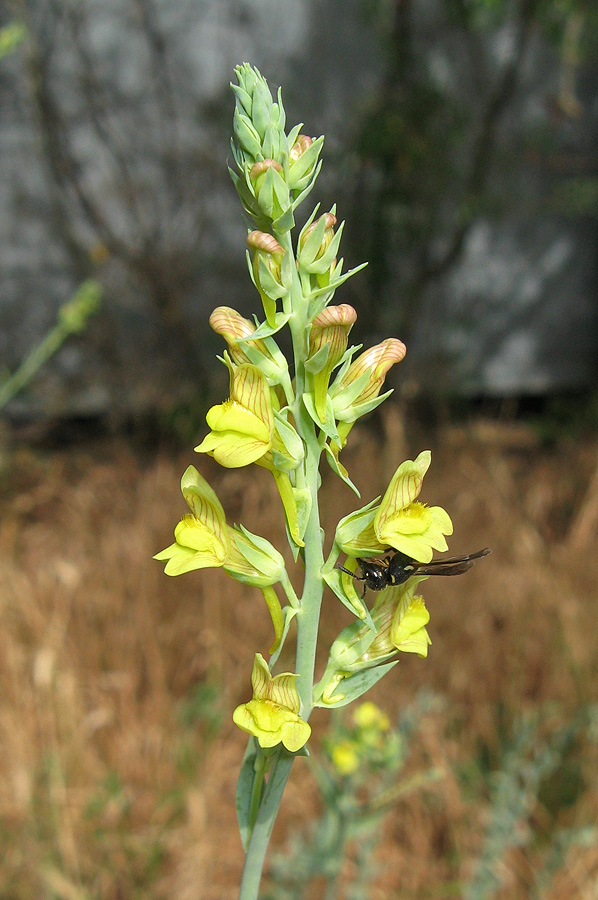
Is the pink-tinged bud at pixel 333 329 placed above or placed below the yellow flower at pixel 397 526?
above

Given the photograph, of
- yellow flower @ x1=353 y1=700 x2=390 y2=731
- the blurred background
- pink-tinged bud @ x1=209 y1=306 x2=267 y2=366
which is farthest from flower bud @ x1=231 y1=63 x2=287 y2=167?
the blurred background

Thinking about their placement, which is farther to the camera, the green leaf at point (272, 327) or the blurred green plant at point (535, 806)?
the blurred green plant at point (535, 806)

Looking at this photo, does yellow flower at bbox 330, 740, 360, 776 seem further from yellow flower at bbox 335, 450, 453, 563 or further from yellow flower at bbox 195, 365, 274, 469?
yellow flower at bbox 195, 365, 274, 469

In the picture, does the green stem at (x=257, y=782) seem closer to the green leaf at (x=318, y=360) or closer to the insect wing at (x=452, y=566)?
the insect wing at (x=452, y=566)

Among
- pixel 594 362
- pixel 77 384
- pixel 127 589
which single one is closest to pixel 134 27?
pixel 77 384

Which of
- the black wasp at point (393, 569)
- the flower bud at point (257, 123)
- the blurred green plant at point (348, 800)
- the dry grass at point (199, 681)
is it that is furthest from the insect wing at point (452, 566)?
the dry grass at point (199, 681)

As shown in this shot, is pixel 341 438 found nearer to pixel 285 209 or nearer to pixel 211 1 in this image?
pixel 285 209
